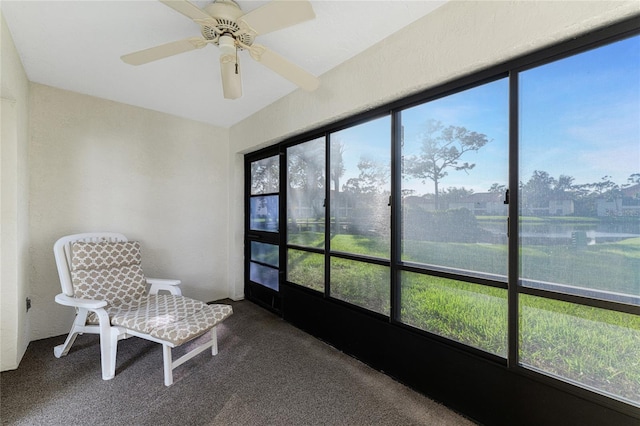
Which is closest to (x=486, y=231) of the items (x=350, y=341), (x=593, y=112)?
(x=593, y=112)

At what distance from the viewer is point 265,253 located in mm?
3652

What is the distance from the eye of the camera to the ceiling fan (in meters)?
1.28

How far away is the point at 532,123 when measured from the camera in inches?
57.2

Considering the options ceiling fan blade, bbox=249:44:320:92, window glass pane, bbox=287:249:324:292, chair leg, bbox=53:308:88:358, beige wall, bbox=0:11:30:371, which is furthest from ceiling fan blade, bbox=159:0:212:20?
chair leg, bbox=53:308:88:358

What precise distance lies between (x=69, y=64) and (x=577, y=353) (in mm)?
4068

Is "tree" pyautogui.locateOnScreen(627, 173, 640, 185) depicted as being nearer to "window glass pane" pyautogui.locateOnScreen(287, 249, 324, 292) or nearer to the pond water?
the pond water

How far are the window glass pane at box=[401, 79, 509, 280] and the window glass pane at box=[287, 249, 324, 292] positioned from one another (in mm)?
1028

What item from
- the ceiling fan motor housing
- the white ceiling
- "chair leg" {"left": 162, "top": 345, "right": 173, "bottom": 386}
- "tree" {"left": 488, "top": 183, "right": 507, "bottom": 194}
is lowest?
"chair leg" {"left": 162, "top": 345, "right": 173, "bottom": 386}

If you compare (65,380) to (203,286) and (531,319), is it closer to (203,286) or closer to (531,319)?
(203,286)

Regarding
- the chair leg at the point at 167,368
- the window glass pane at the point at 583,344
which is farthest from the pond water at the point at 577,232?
the chair leg at the point at 167,368

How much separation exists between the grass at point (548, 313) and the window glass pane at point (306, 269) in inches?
38.4

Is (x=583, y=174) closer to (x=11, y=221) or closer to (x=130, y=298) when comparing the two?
(x=130, y=298)

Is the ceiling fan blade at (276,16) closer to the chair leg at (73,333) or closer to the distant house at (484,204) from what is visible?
the distant house at (484,204)

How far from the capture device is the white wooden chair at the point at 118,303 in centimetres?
200
